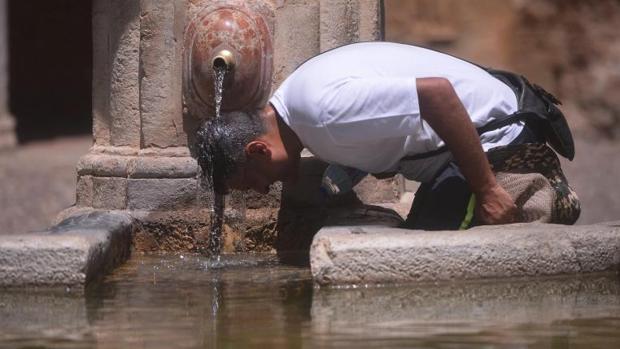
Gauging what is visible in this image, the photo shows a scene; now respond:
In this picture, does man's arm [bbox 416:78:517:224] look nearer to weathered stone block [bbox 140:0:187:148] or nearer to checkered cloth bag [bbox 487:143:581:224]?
checkered cloth bag [bbox 487:143:581:224]

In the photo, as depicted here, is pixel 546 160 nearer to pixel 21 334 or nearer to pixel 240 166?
pixel 240 166

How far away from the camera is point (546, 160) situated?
5664 millimetres

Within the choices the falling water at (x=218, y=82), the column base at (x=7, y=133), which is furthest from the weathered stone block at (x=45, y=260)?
the column base at (x=7, y=133)

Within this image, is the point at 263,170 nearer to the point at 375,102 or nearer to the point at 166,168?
the point at 375,102

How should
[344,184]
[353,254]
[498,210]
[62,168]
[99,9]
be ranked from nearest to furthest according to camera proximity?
[353,254]
[498,210]
[344,184]
[99,9]
[62,168]

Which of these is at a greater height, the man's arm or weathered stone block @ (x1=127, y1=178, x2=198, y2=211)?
the man's arm

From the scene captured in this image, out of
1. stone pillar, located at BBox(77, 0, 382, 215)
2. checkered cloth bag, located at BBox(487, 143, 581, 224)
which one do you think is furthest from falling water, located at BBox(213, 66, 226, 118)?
checkered cloth bag, located at BBox(487, 143, 581, 224)

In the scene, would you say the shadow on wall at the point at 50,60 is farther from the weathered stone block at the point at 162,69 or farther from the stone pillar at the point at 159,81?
the weathered stone block at the point at 162,69

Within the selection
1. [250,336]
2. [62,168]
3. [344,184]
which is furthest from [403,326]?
[62,168]

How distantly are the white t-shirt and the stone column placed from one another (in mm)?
1020

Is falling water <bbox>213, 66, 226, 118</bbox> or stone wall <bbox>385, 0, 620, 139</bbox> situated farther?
stone wall <bbox>385, 0, 620, 139</bbox>

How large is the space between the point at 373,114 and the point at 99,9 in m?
1.81

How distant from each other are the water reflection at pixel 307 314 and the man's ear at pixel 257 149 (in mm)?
431

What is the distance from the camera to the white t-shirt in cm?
524
